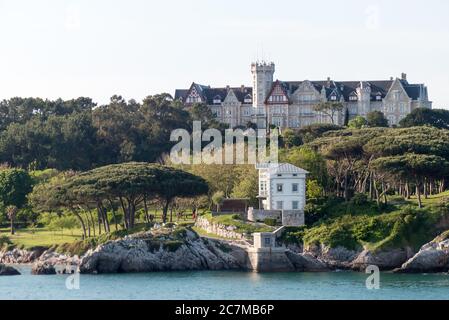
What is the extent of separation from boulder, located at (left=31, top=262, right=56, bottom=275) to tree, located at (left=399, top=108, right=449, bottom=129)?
46333 millimetres

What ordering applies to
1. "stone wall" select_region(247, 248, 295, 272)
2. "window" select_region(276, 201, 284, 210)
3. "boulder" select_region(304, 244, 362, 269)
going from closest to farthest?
"stone wall" select_region(247, 248, 295, 272), "boulder" select_region(304, 244, 362, 269), "window" select_region(276, 201, 284, 210)

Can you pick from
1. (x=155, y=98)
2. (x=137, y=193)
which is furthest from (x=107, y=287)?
(x=155, y=98)

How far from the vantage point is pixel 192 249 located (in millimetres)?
74750

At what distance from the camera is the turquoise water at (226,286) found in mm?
60750

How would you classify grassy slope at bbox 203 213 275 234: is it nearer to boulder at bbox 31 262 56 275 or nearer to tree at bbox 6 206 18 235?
boulder at bbox 31 262 56 275

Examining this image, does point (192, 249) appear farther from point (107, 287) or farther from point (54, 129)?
point (54, 129)

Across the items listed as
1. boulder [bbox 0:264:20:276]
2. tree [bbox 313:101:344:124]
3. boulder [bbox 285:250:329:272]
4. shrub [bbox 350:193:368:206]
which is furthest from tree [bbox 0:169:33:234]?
tree [bbox 313:101:344:124]

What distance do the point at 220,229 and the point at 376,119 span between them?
38177 mm

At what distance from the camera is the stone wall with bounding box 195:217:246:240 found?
78.6 m

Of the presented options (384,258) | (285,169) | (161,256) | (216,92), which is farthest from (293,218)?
(216,92)

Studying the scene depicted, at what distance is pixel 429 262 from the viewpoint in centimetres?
7238

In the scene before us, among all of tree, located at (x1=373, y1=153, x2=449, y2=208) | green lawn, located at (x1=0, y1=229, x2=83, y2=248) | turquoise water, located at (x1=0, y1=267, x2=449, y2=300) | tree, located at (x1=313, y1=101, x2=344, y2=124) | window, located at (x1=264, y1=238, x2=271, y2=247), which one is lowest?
turquoise water, located at (x1=0, y1=267, x2=449, y2=300)

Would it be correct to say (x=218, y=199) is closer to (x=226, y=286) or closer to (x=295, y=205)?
(x=295, y=205)

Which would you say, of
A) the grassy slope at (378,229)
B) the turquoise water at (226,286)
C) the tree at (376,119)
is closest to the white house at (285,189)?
the grassy slope at (378,229)
